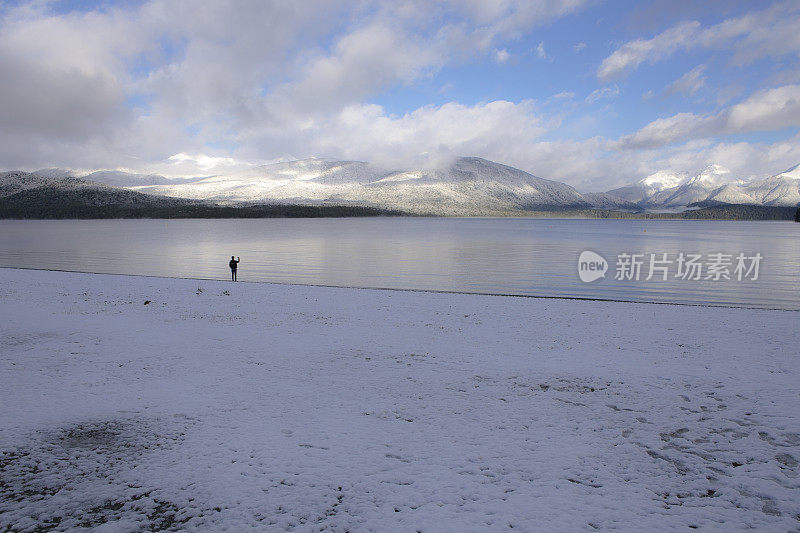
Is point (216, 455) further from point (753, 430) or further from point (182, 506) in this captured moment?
point (753, 430)

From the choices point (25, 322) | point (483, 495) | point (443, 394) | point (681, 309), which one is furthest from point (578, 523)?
point (25, 322)

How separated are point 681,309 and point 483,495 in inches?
620

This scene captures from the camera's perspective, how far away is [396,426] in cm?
734

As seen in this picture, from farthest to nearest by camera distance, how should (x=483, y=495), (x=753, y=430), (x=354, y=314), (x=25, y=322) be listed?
(x=354, y=314) → (x=25, y=322) → (x=753, y=430) → (x=483, y=495)

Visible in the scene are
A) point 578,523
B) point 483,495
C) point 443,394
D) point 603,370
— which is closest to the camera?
point 578,523

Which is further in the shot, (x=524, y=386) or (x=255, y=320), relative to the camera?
(x=255, y=320)

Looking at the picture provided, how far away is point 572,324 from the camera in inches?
588

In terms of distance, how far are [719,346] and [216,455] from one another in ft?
41.3

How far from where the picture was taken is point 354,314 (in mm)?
16297

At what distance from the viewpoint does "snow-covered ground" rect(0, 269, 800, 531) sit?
5293mm

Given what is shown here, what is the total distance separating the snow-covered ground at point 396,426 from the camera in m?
5.29

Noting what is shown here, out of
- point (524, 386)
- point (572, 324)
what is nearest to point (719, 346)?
point (572, 324)

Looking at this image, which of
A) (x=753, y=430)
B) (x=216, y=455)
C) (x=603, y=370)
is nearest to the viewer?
(x=216, y=455)

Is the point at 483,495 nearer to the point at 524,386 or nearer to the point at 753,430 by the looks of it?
the point at 524,386
